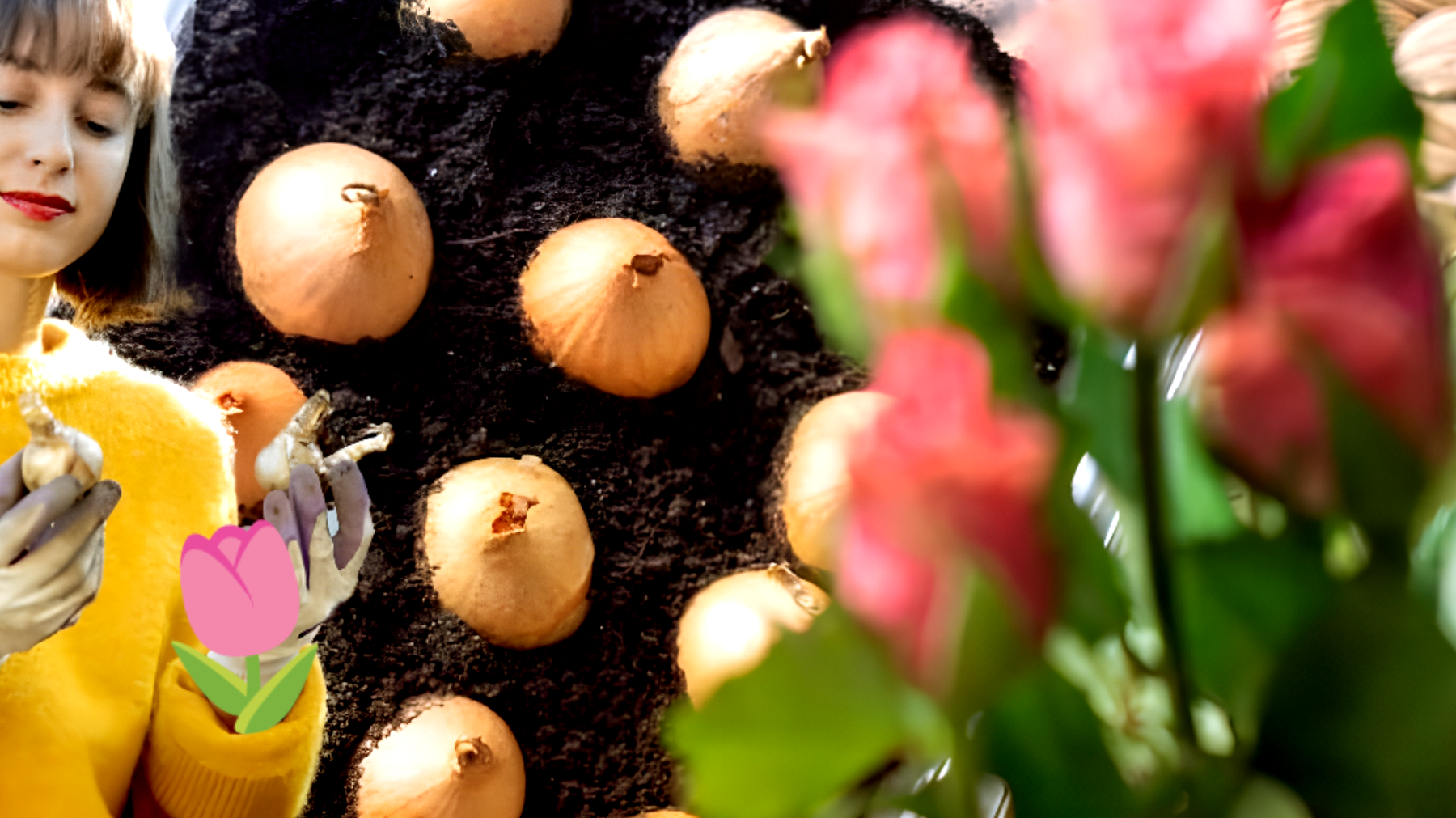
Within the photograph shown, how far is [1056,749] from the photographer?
16 centimetres

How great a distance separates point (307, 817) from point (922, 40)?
532mm

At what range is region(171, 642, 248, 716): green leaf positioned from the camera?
1.52 feet

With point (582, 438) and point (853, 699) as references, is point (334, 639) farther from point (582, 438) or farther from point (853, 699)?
point (853, 699)

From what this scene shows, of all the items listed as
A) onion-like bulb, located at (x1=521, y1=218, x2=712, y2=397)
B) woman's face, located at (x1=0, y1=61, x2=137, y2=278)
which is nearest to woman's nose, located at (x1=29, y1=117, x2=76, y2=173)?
woman's face, located at (x1=0, y1=61, x2=137, y2=278)

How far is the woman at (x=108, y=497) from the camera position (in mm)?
421

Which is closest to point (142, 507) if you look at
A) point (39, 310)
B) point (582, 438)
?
point (39, 310)

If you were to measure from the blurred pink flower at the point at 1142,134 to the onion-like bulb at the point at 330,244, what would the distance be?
1.52 feet

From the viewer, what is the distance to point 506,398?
1.83 feet

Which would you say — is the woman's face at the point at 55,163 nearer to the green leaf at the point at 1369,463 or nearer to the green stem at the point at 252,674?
the green stem at the point at 252,674

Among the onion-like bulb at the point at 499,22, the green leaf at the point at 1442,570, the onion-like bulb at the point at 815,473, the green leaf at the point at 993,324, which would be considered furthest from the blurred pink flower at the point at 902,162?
the onion-like bulb at the point at 499,22

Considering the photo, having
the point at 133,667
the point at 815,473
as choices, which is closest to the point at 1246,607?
the point at 815,473

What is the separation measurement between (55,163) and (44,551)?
0.59 feet

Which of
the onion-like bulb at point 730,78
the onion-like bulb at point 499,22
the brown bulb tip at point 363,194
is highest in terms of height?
the onion-like bulb at point 499,22

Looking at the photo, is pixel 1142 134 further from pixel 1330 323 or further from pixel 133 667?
pixel 133 667
